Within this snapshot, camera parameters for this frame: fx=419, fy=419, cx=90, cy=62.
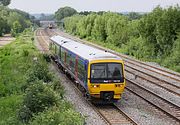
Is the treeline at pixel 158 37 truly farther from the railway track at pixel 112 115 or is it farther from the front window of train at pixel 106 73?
the railway track at pixel 112 115

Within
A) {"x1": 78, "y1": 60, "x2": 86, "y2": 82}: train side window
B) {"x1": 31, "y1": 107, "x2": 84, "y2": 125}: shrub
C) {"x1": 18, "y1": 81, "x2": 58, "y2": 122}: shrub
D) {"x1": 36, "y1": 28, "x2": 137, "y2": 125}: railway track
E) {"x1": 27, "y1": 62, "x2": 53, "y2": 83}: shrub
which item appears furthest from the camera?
{"x1": 27, "y1": 62, "x2": 53, "y2": 83}: shrub

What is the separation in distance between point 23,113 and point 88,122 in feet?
10.2

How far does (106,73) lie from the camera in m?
20.1

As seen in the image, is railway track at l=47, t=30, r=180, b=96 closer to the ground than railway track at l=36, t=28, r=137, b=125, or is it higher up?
closer to the ground

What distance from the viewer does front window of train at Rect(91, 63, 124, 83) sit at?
20.0 m

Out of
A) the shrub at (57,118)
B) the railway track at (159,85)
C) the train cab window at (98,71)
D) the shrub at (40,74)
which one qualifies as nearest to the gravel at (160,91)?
the railway track at (159,85)

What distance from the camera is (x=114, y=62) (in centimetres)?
2023

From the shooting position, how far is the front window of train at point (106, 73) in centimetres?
2002

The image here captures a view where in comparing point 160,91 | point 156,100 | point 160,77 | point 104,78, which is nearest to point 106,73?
point 104,78

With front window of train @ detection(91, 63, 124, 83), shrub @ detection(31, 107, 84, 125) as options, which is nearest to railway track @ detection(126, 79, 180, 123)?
front window of train @ detection(91, 63, 124, 83)

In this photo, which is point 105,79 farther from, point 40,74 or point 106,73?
point 40,74

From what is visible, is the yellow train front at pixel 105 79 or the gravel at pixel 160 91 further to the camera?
the gravel at pixel 160 91

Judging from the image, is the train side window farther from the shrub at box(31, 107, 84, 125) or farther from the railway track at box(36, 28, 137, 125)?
the shrub at box(31, 107, 84, 125)

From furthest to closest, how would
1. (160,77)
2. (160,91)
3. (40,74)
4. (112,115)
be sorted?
(160,77)
(160,91)
(40,74)
(112,115)
